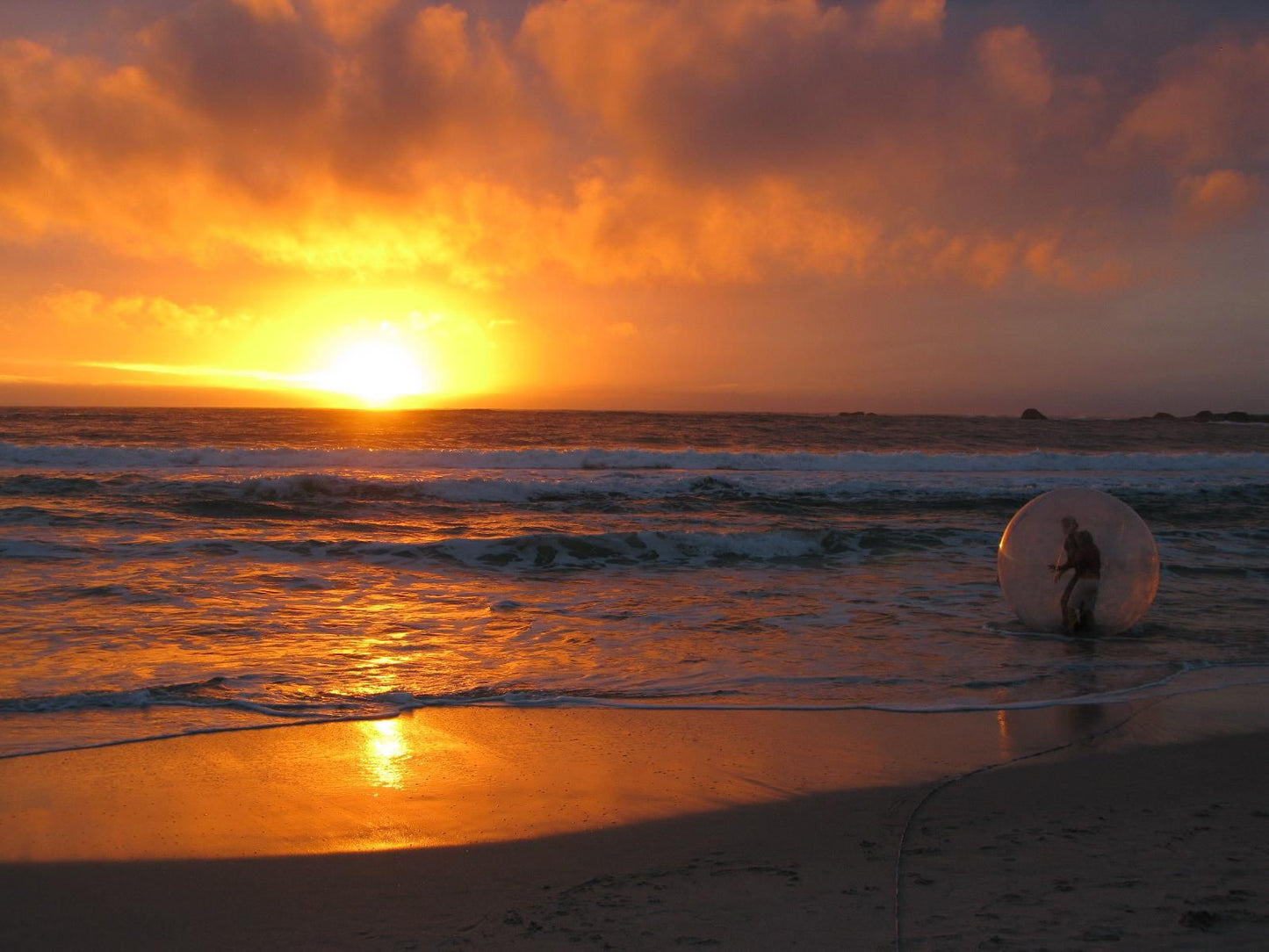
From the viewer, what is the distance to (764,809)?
3924 millimetres

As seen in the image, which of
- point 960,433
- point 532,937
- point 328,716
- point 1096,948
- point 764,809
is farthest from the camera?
point 960,433

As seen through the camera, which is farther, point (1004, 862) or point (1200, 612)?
point (1200, 612)

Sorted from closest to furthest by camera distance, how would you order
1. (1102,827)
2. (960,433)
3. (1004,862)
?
(1004,862), (1102,827), (960,433)

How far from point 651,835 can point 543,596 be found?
576 cm

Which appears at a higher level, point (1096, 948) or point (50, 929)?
point (1096, 948)

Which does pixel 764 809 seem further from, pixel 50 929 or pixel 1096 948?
pixel 50 929

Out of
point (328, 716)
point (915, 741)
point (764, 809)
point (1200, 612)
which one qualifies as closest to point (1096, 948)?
point (764, 809)

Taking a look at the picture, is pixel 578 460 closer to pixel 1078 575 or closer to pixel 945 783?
pixel 1078 575

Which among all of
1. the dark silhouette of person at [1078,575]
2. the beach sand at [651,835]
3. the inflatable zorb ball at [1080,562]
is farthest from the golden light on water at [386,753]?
the dark silhouette of person at [1078,575]

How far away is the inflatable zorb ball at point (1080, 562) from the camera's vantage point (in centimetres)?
681

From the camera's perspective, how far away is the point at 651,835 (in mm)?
3668

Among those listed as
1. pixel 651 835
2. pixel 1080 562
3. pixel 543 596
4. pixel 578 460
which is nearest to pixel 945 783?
pixel 651 835

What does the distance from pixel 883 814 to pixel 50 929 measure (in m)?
3.02

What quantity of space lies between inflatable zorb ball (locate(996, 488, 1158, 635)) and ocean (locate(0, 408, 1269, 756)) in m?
0.25
